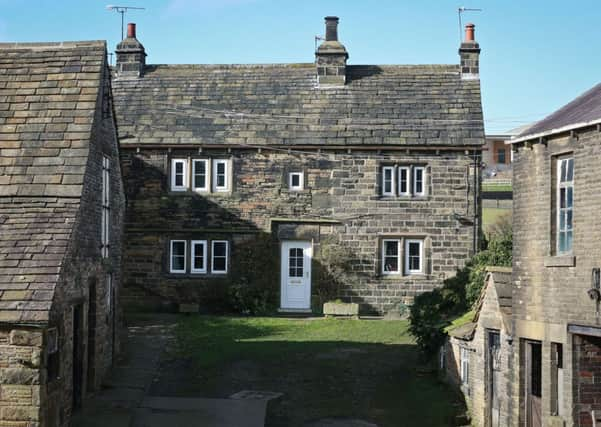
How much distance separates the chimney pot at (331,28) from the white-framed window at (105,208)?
1363 centimetres

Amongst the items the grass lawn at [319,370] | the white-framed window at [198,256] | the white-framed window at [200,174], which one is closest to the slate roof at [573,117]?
the grass lawn at [319,370]

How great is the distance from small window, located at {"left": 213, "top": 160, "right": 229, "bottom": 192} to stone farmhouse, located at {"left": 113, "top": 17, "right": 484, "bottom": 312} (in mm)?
37

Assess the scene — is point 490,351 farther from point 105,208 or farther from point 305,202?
point 305,202

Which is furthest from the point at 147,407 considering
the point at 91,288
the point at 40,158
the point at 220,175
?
the point at 220,175

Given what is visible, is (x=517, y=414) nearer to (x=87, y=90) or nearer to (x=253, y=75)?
(x=87, y=90)

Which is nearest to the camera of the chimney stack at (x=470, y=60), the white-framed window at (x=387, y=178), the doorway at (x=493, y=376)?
the doorway at (x=493, y=376)

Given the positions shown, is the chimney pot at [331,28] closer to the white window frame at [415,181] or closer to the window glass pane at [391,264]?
the white window frame at [415,181]

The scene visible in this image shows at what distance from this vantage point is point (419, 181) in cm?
2736

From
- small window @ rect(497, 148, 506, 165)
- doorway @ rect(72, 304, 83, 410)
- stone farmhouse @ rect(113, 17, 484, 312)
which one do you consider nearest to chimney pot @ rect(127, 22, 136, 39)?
stone farmhouse @ rect(113, 17, 484, 312)

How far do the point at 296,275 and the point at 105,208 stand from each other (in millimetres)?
10665

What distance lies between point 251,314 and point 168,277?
3028 millimetres

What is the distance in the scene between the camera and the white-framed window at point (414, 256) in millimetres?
27136

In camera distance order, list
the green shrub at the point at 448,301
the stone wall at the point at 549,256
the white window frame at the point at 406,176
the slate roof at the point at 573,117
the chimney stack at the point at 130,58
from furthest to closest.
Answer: the chimney stack at the point at 130,58
the white window frame at the point at 406,176
the green shrub at the point at 448,301
the slate roof at the point at 573,117
the stone wall at the point at 549,256

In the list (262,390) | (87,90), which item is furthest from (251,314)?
(87,90)
